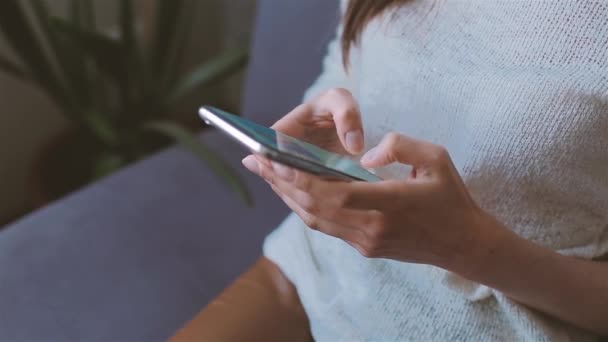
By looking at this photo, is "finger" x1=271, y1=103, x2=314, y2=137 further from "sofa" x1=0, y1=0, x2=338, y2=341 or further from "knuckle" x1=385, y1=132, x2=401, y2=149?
"sofa" x1=0, y1=0, x2=338, y2=341

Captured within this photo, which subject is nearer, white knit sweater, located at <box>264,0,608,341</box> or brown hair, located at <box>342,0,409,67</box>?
white knit sweater, located at <box>264,0,608,341</box>

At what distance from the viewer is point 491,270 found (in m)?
0.50

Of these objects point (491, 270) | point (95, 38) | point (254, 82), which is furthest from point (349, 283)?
point (95, 38)

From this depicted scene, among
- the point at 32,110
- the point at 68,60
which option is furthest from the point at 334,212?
the point at 32,110

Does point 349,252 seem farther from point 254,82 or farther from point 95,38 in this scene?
point 95,38

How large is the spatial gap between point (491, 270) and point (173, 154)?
2.08ft

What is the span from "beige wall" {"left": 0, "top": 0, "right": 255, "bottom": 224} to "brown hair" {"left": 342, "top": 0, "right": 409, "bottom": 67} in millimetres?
748

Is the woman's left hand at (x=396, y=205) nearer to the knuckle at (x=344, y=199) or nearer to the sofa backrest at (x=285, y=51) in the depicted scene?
the knuckle at (x=344, y=199)

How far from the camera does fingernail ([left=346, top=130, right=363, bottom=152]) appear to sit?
1.58 ft

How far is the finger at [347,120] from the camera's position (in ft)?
1.58

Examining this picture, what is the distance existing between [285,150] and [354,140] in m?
0.14

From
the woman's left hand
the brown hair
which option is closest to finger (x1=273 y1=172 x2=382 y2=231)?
the woman's left hand

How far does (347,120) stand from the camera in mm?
486

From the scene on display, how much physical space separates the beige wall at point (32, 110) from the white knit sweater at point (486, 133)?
2.75ft
